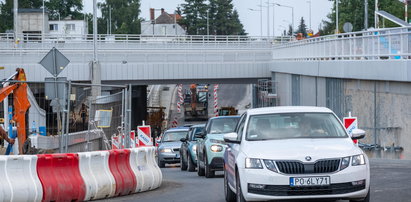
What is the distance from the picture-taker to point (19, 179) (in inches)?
535

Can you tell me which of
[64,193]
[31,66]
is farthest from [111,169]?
[31,66]

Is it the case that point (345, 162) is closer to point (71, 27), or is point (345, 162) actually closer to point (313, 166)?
point (313, 166)

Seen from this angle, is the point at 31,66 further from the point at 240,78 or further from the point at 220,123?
the point at 220,123

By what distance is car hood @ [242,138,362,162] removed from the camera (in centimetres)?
1088

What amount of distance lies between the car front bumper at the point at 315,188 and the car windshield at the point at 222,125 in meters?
9.62

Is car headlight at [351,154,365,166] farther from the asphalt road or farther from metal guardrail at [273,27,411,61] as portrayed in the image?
metal guardrail at [273,27,411,61]

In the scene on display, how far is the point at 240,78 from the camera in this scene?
55812mm

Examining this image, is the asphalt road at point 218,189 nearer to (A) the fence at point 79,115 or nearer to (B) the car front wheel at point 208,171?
(B) the car front wheel at point 208,171

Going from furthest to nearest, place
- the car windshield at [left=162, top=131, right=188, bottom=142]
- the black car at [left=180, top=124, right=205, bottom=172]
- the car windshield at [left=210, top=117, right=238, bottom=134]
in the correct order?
the car windshield at [left=162, top=131, right=188, bottom=142] → the black car at [left=180, top=124, right=205, bottom=172] → the car windshield at [left=210, top=117, right=238, bottom=134]

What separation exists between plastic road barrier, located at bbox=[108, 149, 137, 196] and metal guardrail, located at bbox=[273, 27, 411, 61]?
9.13 metres

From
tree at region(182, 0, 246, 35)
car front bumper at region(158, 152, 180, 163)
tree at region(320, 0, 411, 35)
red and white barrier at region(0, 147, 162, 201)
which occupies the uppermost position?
tree at region(182, 0, 246, 35)

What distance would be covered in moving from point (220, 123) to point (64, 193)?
280 inches

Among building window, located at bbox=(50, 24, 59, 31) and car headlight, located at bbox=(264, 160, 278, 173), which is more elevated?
building window, located at bbox=(50, 24, 59, 31)

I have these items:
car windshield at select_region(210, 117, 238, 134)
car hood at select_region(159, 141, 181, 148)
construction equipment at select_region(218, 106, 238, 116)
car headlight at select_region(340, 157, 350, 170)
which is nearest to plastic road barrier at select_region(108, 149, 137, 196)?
car windshield at select_region(210, 117, 238, 134)
